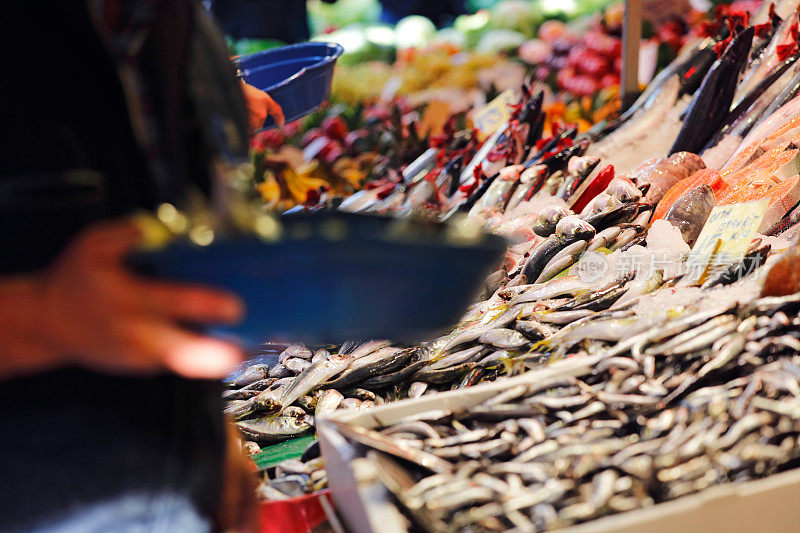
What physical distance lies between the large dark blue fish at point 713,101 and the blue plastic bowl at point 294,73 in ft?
5.53

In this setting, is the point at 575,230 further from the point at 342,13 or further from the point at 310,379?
Answer: the point at 342,13

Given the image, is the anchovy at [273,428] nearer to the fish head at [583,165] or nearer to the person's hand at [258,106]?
the person's hand at [258,106]

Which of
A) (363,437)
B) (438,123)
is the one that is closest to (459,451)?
(363,437)

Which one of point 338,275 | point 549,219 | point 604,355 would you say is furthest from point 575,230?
point 338,275

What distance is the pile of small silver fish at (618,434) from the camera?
1163 mm

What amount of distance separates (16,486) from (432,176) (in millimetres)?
3163

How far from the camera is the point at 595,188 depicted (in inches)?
116

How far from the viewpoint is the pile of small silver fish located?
1.16 metres

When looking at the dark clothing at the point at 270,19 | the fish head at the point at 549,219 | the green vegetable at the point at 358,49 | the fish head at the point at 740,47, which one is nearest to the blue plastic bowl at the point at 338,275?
the fish head at the point at 549,219

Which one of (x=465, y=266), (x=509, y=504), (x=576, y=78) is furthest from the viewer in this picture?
(x=576, y=78)

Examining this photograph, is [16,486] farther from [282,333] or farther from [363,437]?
[363,437]

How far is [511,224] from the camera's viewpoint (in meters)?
2.99

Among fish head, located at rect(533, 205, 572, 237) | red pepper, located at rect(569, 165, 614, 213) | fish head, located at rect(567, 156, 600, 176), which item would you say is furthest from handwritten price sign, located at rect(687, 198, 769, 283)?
fish head, located at rect(567, 156, 600, 176)

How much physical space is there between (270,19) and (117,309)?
22.0ft
